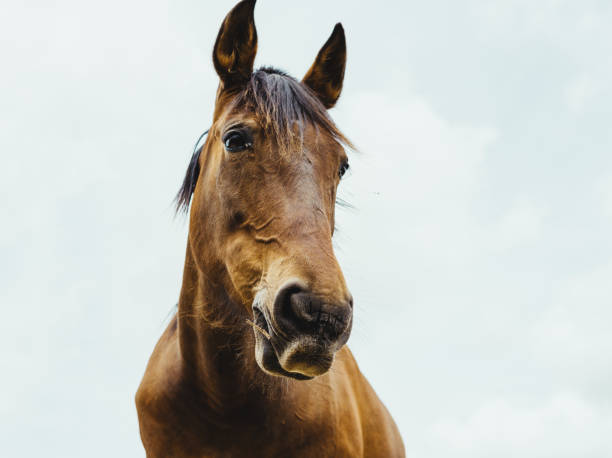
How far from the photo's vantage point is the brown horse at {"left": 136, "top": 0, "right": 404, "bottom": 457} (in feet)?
9.17

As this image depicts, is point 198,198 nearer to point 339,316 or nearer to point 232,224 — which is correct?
point 232,224

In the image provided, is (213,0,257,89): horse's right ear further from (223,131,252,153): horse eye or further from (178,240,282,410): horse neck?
(178,240,282,410): horse neck

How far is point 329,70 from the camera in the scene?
4391mm

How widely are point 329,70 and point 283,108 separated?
1.10 meters

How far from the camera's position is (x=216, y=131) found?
3.70 metres

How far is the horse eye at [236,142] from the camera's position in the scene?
3363 millimetres

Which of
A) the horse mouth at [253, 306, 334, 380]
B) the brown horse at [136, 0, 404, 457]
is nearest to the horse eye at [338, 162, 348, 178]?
the brown horse at [136, 0, 404, 457]

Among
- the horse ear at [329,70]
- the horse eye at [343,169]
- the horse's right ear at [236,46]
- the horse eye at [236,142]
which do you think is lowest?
the horse eye at [236,142]

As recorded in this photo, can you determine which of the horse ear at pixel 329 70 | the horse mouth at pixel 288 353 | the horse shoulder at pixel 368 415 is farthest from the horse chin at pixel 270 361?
the horse ear at pixel 329 70

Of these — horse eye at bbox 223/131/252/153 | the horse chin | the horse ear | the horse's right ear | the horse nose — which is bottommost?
the horse chin

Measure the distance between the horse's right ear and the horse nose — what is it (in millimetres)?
1729

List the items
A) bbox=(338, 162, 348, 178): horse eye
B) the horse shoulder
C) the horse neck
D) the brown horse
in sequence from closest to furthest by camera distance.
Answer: the brown horse < the horse neck < bbox=(338, 162, 348, 178): horse eye < the horse shoulder

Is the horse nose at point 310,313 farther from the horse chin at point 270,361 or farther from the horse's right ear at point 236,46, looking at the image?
the horse's right ear at point 236,46

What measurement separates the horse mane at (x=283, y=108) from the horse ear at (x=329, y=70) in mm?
414
